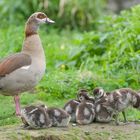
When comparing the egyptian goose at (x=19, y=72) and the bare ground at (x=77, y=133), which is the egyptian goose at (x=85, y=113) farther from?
the egyptian goose at (x=19, y=72)

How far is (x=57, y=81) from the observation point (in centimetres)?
1053

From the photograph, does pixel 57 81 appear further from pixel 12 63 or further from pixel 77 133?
pixel 77 133

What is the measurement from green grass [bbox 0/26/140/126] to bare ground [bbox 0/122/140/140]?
2.52ft

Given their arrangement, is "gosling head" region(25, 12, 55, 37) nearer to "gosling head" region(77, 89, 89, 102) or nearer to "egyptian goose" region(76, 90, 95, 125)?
"gosling head" region(77, 89, 89, 102)

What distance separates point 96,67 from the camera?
1155cm

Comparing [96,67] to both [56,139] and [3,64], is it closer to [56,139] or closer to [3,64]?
[3,64]

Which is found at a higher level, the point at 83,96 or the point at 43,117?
the point at 83,96

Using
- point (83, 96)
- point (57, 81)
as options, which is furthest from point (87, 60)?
point (83, 96)

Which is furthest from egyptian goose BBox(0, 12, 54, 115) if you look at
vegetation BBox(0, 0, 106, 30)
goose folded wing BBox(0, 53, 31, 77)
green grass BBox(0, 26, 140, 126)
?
vegetation BBox(0, 0, 106, 30)

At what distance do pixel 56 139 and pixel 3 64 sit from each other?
1.74 m

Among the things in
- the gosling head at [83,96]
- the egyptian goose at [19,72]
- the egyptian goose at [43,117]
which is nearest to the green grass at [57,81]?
the egyptian goose at [19,72]

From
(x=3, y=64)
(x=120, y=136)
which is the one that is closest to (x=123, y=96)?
(x=120, y=136)

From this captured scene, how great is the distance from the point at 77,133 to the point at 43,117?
429mm

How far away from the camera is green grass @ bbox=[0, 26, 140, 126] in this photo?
9375 millimetres
